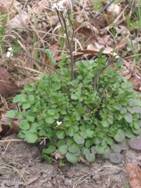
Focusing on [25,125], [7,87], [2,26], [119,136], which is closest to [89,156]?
[119,136]

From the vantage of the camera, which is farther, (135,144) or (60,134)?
(135,144)

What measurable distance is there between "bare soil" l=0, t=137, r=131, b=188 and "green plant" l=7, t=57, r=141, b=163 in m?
0.06

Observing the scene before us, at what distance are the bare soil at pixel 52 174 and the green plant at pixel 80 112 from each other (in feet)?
0.19

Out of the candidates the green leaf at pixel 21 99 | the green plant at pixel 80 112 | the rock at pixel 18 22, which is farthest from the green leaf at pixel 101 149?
the rock at pixel 18 22

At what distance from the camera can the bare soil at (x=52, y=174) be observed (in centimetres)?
222

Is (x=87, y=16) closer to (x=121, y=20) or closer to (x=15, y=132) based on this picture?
(x=121, y=20)

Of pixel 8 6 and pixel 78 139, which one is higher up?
pixel 8 6

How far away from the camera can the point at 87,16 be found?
3.14 metres

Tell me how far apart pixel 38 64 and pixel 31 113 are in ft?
1.73

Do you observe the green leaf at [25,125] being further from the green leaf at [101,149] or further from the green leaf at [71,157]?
the green leaf at [101,149]

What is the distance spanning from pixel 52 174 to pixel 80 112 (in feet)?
0.97

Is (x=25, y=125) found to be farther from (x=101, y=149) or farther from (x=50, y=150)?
(x=101, y=149)

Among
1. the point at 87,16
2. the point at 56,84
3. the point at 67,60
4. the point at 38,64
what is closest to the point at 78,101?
the point at 56,84

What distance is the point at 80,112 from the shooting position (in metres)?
2.25
